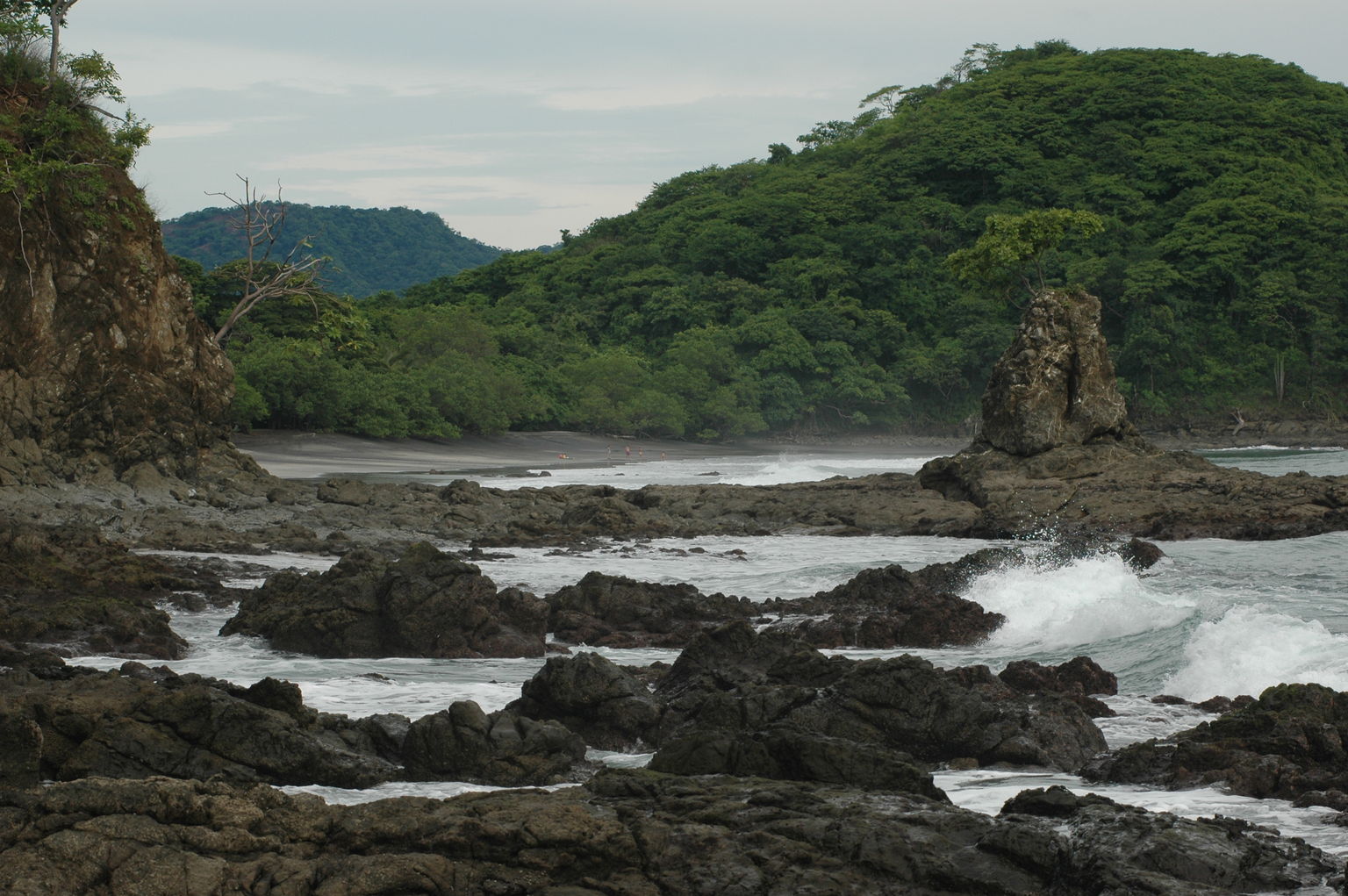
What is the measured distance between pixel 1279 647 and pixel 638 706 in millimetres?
6703

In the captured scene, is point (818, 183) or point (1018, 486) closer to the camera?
point (1018, 486)

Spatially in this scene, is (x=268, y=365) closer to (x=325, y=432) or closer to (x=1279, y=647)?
(x=325, y=432)

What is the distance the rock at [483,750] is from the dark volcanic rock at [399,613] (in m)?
4.93

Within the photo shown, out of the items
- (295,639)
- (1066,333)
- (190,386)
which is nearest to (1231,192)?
(1066,333)

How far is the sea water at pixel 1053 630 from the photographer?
9508 millimetres

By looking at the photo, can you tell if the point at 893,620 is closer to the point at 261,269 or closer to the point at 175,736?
the point at 175,736

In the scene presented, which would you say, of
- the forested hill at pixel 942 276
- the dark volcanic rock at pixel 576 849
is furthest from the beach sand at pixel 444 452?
the dark volcanic rock at pixel 576 849

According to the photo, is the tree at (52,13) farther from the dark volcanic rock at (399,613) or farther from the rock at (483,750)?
the rock at (483,750)

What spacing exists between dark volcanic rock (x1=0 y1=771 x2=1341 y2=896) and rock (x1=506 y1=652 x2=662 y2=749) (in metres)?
3.21

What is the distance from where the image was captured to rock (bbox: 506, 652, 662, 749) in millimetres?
10391

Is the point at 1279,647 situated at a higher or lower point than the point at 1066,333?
lower

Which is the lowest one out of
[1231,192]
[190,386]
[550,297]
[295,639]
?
[295,639]

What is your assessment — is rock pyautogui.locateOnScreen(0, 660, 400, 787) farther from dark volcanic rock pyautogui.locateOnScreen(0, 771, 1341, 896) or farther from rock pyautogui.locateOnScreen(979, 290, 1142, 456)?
rock pyautogui.locateOnScreen(979, 290, 1142, 456)

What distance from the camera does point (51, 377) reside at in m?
23.2
